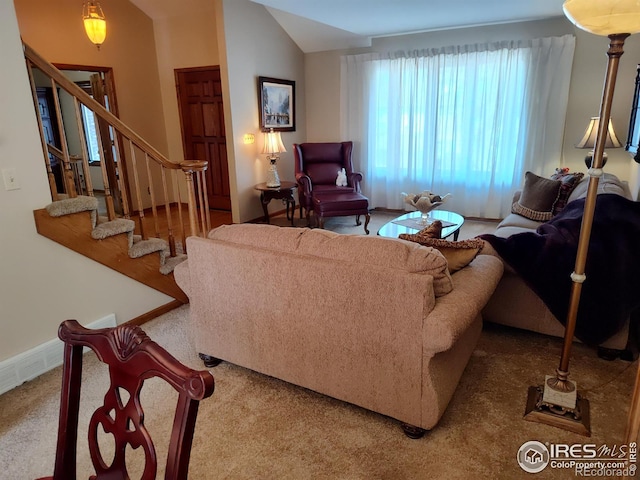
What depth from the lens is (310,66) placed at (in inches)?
248

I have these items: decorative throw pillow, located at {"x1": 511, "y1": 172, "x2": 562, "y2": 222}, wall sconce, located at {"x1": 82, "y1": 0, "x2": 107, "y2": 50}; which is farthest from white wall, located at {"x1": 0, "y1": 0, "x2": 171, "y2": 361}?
decorative throw pillow, located at {"x1": 511, "y1": 172, "x2": 562, "y2": 222}

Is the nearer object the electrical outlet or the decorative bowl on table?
the electrical outlet

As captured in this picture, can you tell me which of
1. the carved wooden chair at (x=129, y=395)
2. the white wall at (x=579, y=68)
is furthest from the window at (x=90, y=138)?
the carved wooden chair at (x=129, y=395)

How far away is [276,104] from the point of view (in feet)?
19.0

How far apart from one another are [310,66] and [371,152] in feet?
5.13

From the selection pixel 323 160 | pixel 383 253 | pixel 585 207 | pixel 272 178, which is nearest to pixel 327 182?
pixel 323 160

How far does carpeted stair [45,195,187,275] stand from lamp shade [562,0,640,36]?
2688 millimetres

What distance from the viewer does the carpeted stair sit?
8.30ft

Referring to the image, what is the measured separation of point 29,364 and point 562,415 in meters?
2.81

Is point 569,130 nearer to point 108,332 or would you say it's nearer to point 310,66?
point 310,66

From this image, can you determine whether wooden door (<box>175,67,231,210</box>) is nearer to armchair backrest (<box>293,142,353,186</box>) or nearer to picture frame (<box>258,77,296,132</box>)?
picture frame (<box>258,77,296,132</box>)

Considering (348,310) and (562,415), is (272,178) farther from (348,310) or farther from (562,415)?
(562,415)

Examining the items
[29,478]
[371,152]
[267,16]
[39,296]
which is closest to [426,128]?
[371,152]

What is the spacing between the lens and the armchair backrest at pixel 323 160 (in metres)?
5.85
